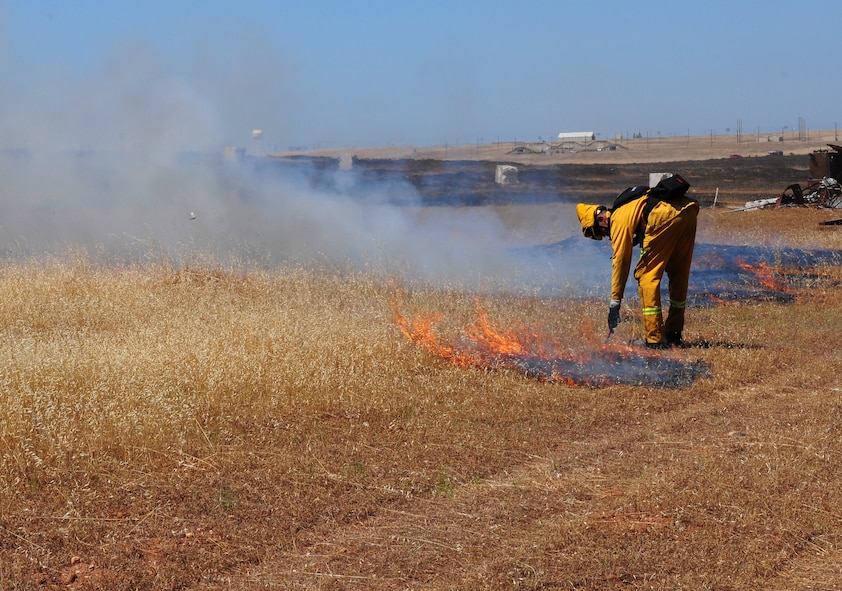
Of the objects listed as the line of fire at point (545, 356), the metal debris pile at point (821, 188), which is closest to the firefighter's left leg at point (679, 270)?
the line of fire at point (545, 356)

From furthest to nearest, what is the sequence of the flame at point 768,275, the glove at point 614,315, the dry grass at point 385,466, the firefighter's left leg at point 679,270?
the flame at point 768,275, the firefighter's left leg at point 679,270, the glove at point 614,315, the dry grass at point 385,466

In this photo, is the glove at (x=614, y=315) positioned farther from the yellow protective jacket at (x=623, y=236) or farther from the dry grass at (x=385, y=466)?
the dry grass at (x=385, y=466)

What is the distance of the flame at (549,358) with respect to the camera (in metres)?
8.56

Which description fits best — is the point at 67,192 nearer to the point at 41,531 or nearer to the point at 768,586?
the point at 41,531

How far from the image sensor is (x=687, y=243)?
32.4 ft

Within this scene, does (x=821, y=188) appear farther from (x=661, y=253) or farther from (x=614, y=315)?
(x=614, y=315)

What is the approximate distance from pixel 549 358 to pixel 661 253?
1.76 metres

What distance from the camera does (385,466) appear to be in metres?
6.16

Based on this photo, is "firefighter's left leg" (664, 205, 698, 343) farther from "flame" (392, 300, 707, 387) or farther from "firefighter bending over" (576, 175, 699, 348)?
"flame" (392, 300, 707, 387)

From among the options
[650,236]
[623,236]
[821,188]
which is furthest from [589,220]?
[821,188]

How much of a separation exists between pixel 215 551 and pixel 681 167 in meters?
57.9

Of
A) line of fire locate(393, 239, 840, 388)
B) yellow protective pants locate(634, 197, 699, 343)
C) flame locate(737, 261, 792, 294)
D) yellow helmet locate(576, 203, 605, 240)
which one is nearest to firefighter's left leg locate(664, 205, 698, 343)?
A: yellow protective pants locate(634, 197, 699, 343)

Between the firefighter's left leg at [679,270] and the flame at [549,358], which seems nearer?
the flame at [549,358]

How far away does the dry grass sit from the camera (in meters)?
4.58
